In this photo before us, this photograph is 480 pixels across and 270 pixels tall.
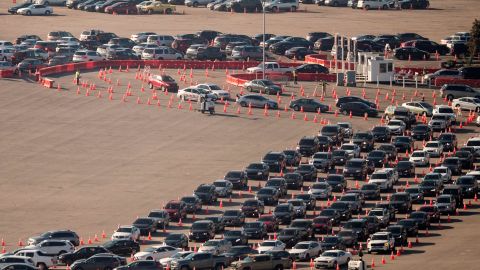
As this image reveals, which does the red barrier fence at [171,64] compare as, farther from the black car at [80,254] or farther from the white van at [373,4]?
the black car at [80,254]

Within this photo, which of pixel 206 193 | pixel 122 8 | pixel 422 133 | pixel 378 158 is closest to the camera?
pixel 206 193

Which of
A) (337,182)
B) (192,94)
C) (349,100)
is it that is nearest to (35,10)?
(192,94)

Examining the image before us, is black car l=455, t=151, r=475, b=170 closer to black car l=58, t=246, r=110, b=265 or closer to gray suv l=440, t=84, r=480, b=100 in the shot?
gray suv l=440, t=84, r=480, b=100

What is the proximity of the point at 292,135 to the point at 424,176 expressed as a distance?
1229 cm

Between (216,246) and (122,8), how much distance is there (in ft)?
277

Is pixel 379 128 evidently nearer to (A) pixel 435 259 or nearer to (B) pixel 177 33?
(A) pixel 435 259

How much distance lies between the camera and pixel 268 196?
299 feet

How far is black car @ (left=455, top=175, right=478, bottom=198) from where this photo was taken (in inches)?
3656

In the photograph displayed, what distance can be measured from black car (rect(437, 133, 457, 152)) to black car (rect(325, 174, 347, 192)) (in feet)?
35.0

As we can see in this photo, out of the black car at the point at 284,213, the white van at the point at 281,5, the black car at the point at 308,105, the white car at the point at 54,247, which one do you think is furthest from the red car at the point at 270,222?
the white van at the point at 281,5

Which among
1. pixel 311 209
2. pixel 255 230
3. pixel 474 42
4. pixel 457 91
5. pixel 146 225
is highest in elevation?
pixel 474 42

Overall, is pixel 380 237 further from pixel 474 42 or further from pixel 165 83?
pixel 474 42

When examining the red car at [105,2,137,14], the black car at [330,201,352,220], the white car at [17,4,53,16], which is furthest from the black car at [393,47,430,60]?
the black car at [330,201,352,220]

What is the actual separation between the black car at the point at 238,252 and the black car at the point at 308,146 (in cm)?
2222
